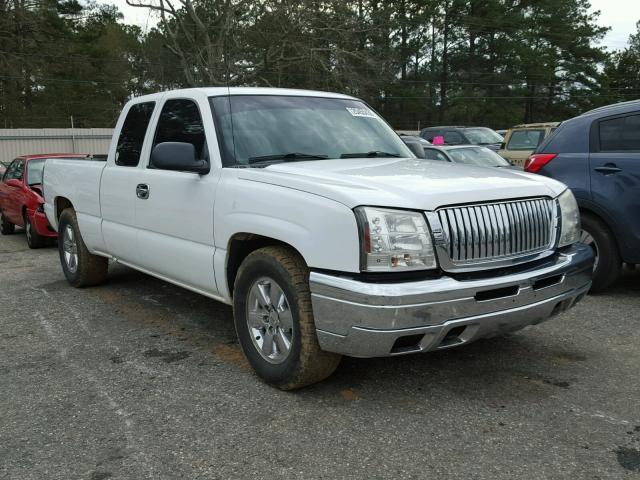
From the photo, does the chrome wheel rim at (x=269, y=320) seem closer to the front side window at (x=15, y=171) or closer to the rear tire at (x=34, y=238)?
the rear tire at (x=34, y=238)

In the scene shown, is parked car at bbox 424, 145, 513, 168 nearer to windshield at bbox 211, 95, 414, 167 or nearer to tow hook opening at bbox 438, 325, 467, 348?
windshield at bbox 211, 95, 414, 167

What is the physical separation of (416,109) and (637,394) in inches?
1929

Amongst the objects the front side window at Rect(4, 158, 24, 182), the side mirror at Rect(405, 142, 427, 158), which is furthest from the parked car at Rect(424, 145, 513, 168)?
the front side window at Rect(4, 158, 24, 182)

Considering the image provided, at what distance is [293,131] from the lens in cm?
442

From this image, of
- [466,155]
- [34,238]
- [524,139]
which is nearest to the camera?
[34,238]

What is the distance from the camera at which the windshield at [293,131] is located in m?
4.23

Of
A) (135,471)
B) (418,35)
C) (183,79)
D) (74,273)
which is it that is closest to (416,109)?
(418,35)

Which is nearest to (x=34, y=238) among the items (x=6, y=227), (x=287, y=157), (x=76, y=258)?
(x=6, y=227)

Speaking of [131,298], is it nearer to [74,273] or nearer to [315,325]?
[74,273]

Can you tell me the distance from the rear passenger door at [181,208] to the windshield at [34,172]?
6047 millimetres

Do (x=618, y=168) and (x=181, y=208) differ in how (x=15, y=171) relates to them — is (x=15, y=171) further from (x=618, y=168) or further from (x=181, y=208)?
(x=618, y=168)

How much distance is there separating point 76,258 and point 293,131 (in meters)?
3.32

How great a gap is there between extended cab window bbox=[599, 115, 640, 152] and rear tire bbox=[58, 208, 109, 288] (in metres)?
5.17

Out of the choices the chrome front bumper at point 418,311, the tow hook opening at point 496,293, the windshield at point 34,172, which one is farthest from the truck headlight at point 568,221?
the windshield at point 34,172
